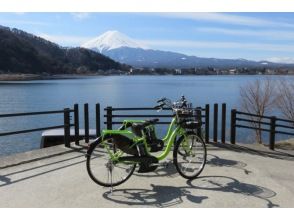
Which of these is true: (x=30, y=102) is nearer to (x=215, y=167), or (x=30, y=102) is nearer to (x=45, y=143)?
(x=45, y=143)

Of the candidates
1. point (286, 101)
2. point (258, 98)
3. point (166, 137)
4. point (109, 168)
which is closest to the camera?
point (109, 168)

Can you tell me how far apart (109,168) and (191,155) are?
1.58 metres

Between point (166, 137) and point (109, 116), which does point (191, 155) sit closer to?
point (166, 137)

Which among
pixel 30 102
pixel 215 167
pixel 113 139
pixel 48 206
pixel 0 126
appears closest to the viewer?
pixel 48 206

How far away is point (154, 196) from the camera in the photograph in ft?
17.7

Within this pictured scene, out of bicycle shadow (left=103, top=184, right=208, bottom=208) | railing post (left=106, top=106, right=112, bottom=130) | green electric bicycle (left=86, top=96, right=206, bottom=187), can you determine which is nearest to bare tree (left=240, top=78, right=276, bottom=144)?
railing post (left=106, top=106, right=112, bottom=130)

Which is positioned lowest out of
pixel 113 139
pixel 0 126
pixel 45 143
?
pixel 0 126

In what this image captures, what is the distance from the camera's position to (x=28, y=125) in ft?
122

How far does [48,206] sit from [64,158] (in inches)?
109

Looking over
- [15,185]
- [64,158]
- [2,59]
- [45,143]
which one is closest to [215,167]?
[64,158]

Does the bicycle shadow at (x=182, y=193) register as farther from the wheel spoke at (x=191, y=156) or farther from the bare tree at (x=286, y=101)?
the bare tree at (x=286, y=101)

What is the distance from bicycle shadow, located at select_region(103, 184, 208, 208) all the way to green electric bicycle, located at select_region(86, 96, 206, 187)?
320mm

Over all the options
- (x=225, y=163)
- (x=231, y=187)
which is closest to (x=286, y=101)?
(x=225, y=163)

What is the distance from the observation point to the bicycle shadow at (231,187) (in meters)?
5.51
